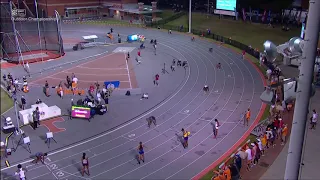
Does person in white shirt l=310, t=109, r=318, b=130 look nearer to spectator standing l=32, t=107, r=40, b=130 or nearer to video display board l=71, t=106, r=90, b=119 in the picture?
video display board l=71, t=106, r=90, b=119

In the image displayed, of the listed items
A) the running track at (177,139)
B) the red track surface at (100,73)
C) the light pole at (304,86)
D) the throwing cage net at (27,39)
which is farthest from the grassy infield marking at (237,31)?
the light pole at (304,86)

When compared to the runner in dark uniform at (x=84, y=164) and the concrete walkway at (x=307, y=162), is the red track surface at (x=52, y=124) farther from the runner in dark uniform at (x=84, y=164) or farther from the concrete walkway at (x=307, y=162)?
the concrete walkway at (x=307, y=162)

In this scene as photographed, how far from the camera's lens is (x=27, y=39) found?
56.5m

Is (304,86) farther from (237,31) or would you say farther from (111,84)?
(237,31)

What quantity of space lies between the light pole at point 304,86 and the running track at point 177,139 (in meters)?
12.7

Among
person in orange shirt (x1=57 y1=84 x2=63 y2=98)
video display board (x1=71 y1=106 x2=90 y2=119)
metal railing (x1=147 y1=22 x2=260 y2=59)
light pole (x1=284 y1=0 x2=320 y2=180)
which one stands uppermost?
light pole (x1=284 y1=0 x2=320 y2=180)

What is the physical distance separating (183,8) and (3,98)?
9225 cm

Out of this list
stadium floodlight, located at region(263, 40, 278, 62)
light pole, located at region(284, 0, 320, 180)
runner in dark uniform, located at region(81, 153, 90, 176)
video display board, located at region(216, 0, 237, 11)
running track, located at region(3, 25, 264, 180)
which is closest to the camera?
light pole, located at region(284, 0, 320, 180)

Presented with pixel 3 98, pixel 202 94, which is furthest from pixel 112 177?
pixel 202 94

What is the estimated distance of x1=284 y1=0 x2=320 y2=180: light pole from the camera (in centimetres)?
738

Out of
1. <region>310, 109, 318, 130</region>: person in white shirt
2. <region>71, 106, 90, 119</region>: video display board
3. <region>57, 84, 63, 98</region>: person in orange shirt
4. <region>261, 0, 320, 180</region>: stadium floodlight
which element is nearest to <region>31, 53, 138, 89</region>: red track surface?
<region>57, 84, 63, 98</region>: person in orange shirt

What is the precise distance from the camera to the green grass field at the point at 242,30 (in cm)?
6309

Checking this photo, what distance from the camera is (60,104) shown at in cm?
3234

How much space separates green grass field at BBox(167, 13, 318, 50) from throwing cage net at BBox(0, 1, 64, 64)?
31999 millimetres
